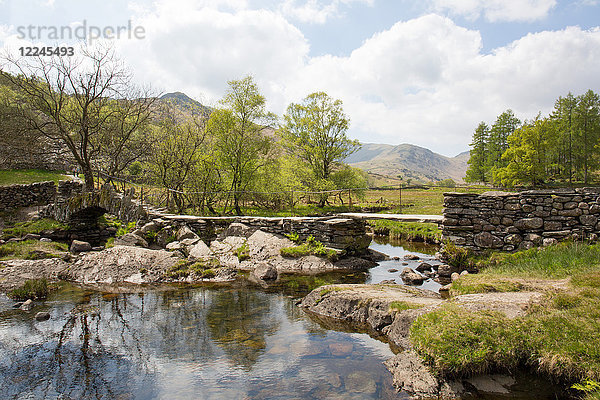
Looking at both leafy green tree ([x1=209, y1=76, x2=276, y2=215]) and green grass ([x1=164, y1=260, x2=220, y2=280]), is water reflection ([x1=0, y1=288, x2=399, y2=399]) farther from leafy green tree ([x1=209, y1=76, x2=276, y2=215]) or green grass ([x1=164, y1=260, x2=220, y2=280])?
leafy green tree ([x1=209, y1=76, x2=276, y2=215])

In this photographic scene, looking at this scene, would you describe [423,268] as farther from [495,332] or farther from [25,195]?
[25,195]

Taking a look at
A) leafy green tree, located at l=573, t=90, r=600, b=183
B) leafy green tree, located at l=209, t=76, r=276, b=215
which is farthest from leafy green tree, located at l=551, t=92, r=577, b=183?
leafy green tree, located at l=209, t=76, r=276, b=215

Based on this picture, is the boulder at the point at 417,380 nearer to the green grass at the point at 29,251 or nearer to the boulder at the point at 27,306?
the boulder at the point at 27,306

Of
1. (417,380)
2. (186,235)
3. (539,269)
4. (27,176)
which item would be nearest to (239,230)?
(186,235)

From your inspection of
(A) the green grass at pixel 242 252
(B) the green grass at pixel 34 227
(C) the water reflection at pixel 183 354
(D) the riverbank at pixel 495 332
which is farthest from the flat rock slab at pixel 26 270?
(D) the riverbank at pixel 495 332

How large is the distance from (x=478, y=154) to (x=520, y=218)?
63365mm

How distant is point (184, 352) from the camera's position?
6.68 meters

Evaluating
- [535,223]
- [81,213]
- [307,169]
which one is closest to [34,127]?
[81,213]

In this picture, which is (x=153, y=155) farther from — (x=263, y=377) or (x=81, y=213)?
(x=263, y=377)

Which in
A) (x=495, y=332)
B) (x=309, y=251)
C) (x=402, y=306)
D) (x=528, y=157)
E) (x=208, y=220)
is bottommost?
(x=309, y=251)

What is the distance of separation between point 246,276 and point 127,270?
16.0 ft

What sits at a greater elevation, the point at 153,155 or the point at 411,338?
the point at 153,155

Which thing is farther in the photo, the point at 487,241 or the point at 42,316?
the point at 487,241

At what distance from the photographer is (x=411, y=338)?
5879 mm
